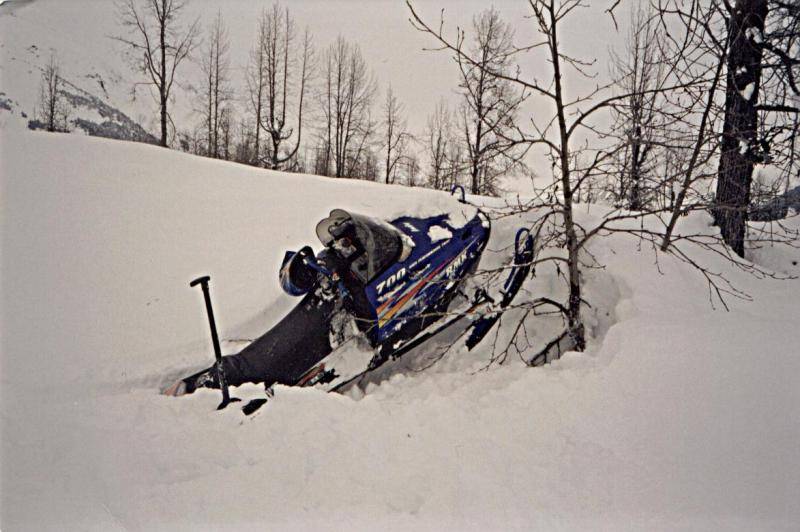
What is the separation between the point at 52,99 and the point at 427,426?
17.7ft

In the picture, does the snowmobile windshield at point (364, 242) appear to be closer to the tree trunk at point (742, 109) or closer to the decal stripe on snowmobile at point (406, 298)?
the decal stripe on snowmobile at point (406, 298)

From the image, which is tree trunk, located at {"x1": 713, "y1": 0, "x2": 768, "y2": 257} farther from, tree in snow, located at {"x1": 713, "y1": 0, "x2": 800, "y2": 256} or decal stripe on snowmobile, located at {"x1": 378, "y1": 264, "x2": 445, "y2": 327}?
decal stripe on snowmobile, located at {"x1": 378, "y1": 264, "x2": 445, "y2": 327}

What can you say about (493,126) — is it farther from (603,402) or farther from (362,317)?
(603,402)

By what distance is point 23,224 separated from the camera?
391cm

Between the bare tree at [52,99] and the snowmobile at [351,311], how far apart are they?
2.46m

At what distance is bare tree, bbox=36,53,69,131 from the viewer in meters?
3.06

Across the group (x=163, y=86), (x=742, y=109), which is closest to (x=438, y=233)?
(x=742, y=109)

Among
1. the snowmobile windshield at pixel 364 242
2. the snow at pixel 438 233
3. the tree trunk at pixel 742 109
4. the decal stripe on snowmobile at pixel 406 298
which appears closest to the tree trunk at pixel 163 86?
the snowmobile windshield at pixel 364 242

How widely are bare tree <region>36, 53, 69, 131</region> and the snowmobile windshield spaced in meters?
2.37

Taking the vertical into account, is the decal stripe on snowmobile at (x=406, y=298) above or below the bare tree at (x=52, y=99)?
below

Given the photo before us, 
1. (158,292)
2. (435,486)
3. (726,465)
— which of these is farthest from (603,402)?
(158,292)

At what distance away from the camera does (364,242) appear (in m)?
2.60

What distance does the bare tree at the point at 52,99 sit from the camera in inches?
120

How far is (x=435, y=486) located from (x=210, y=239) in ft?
13.7
